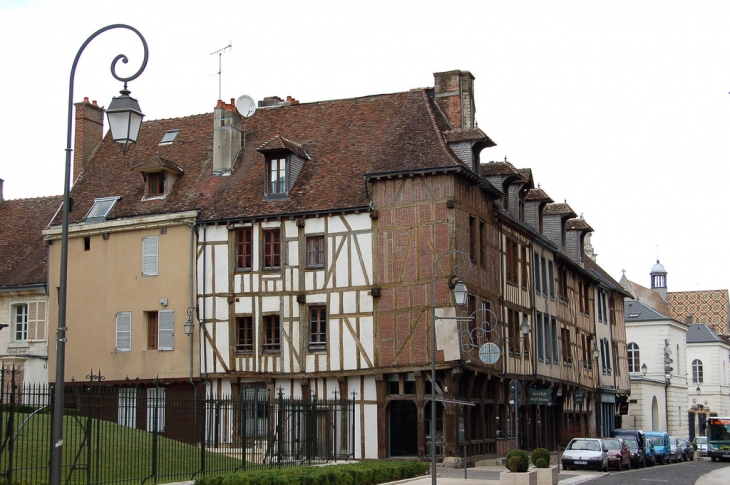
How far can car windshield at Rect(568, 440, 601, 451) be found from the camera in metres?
31.9

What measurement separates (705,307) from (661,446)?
52.2 metres

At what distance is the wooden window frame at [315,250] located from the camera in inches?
1209

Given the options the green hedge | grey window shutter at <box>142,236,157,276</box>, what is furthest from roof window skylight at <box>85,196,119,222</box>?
the green hedge

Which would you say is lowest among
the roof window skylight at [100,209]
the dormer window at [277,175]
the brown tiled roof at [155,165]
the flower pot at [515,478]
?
the flower pot at [515,478]

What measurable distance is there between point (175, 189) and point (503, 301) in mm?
11595

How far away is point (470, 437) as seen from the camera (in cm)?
2992

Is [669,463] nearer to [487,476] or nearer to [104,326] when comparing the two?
[487,476]

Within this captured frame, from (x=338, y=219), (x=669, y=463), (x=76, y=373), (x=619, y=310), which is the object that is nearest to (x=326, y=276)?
(x=338, y=219)

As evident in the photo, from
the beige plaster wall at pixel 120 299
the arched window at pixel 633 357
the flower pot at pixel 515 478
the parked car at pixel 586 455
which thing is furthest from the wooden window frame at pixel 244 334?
the arched window at pixel 633 357

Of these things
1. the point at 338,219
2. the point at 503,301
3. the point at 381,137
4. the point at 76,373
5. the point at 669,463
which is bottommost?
the point at 669,463

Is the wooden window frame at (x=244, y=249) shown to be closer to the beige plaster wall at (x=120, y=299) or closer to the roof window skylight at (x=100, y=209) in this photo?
the beige plaster wall at (x=120, y=299)

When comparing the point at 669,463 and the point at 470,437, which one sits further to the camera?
the point at 669,463

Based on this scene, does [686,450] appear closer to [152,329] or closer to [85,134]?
[152,329]

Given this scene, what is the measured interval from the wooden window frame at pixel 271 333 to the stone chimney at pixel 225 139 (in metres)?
5.45
